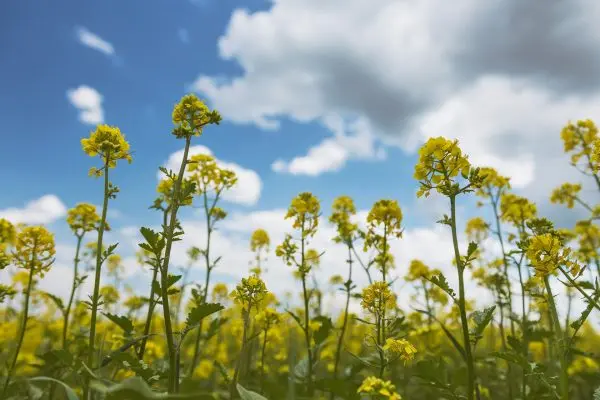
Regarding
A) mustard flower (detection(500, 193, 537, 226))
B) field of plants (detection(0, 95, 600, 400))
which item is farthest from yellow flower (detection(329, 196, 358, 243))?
mustard flower (detection(500, 193, 537, 226))

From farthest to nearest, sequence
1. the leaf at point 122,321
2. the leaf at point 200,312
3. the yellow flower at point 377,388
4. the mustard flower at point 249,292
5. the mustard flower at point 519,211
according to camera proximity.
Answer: the mustard flower at point 519,211
the mustard flower at point 249,292
the leaf at point 122,321
the leaf at point 200,312
the yellow flower at point 377,388

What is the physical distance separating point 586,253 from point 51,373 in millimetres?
9285

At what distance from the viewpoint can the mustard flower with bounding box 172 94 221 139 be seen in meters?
4.14

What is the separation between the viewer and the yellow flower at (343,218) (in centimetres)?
714

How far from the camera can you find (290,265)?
6.66 m

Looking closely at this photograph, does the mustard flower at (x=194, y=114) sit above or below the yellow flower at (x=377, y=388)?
above

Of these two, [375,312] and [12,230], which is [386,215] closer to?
[375,312]

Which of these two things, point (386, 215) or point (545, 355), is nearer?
point (386, 215)

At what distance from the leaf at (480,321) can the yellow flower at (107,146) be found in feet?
12.4

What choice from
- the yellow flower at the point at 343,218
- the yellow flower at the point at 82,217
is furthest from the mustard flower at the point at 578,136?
the yellow flower at the point at 82,217

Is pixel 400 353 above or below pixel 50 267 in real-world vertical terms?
below

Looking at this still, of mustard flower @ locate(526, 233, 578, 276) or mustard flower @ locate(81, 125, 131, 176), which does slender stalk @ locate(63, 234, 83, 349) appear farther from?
mustard flower @ locate(526, 233, 578, 276)

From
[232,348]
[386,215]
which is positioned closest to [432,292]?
[386,215]

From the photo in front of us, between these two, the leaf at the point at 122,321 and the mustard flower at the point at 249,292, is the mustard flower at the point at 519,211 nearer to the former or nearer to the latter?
the mustard flower at the point at 249,292
